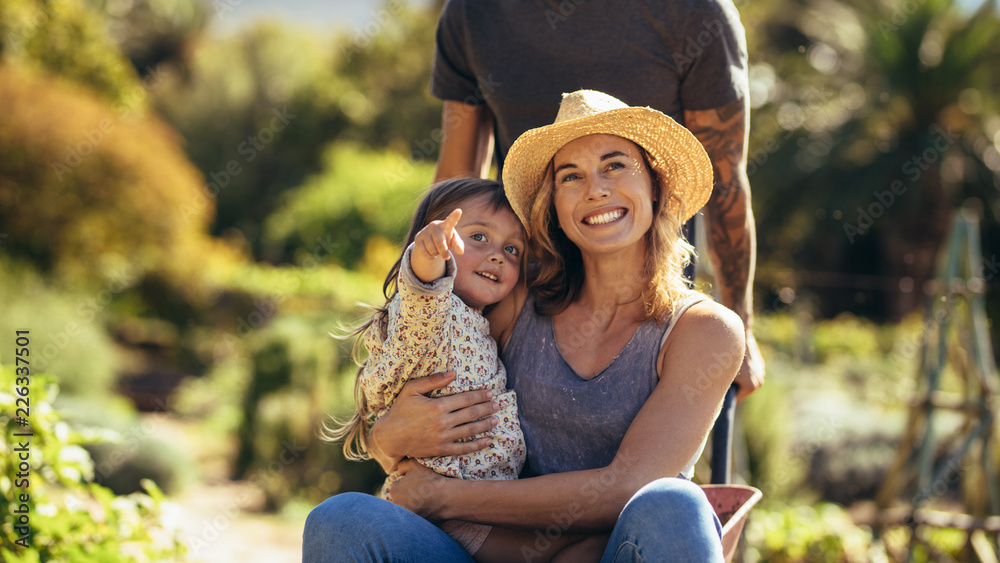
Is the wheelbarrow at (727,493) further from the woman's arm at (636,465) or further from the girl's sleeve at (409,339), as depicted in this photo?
the girl's sleeve at (409,339)

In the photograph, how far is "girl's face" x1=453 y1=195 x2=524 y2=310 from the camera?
1913 millimetres

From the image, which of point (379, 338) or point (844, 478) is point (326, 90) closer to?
point (844, 478)

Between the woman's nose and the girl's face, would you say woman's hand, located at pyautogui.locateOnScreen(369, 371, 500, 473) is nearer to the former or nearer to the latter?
the girl's face

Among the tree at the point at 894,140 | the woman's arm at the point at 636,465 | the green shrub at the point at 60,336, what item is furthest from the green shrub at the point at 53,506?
the tree at the point at 894,140

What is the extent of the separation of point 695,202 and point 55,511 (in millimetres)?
1936

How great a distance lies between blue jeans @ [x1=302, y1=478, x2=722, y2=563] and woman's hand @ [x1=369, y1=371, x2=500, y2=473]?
0.63 ft

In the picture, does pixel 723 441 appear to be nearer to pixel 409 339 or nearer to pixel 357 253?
pixel 409 339

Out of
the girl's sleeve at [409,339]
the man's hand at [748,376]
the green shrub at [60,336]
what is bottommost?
the green shrub at [60,336]

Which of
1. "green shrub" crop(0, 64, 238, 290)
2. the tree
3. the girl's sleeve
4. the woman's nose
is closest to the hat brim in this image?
the woman's nose

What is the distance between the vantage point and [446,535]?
166 cm

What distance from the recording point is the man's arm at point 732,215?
6.68 feet

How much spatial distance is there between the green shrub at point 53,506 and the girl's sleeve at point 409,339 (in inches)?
37.5

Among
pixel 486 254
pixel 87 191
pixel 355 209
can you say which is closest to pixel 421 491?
pixel 486 254

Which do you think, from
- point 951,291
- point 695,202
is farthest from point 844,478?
point 695,202
